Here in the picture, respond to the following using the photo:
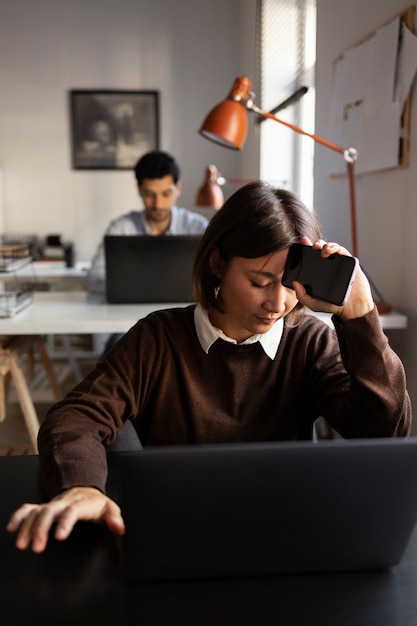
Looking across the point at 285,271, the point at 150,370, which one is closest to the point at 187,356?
the point at 150,370

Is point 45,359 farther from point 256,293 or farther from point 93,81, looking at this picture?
point 93,81

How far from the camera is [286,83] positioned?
3357 millimetres

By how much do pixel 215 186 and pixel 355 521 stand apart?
9.13 feet

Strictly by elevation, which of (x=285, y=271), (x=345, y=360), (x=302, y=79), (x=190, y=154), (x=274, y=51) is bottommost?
(x=345, y=360)

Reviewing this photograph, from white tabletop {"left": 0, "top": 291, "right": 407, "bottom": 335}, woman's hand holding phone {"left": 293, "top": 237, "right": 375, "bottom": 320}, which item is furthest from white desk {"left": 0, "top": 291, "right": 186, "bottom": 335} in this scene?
woman's hand holding phone {"left": 293, "top": 237, "right": 375, "bottom": 320}

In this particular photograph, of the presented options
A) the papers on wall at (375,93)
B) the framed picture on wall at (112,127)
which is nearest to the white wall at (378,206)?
the papers on wall at (375,93)

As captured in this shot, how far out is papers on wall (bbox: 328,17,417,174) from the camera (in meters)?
1.66

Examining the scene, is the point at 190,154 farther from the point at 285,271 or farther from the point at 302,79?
the point at 285,271

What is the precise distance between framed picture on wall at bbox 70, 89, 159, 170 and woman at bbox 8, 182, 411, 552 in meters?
3.63

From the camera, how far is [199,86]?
4.42 m

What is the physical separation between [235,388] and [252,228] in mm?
265

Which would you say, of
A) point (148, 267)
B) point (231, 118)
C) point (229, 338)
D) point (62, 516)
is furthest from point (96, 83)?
point (62, 516)

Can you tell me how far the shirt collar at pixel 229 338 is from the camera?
100 centimetres

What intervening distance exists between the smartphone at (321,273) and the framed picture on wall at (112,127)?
385cm
